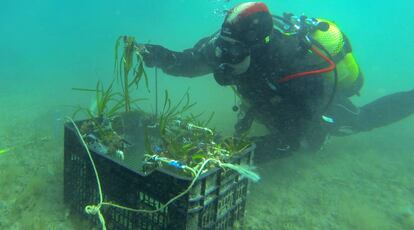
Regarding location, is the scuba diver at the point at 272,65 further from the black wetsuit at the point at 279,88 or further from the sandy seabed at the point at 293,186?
the sandy seabed at the point at 293,186

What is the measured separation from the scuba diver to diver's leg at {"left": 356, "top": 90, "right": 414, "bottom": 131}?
1.81 m

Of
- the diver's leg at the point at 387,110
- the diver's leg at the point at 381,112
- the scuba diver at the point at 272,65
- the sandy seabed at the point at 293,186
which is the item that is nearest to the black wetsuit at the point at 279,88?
the scuba diver at the point at 272,65

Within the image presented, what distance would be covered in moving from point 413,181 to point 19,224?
586 centimetres

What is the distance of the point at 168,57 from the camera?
4672 millimetres

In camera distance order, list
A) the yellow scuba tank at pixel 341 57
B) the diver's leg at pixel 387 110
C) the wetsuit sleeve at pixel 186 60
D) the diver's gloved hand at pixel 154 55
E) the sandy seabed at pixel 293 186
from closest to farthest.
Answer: the sandy seabed at pixel 293 186 < the diver's gloved hand at pixel 154 55 < the wetsuit sleeve at pixel 186 60 < the yellow scuba tank at pixel 341 57 < the diver's leg at pixel 387 110

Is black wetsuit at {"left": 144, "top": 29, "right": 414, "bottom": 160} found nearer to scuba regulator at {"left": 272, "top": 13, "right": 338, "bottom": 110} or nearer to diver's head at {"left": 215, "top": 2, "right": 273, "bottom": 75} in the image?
scuba regulator at {"left": 272, "top": 13, "right": 338, "bottom": 110}

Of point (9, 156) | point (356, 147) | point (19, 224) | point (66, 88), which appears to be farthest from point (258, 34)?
point (66, 88)

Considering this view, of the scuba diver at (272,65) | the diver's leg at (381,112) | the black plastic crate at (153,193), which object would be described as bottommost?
the black plastic crate at (153,193)

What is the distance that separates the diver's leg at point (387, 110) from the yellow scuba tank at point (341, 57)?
2.41ft

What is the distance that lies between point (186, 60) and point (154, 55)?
0.77 meters

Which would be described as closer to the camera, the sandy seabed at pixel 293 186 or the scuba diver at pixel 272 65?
the sandy seabed at pixel 293 186

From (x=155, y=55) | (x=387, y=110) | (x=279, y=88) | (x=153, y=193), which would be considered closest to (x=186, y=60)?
(x=155, y=55)

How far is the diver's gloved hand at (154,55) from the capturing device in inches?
164

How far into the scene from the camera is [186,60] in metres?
5.08
